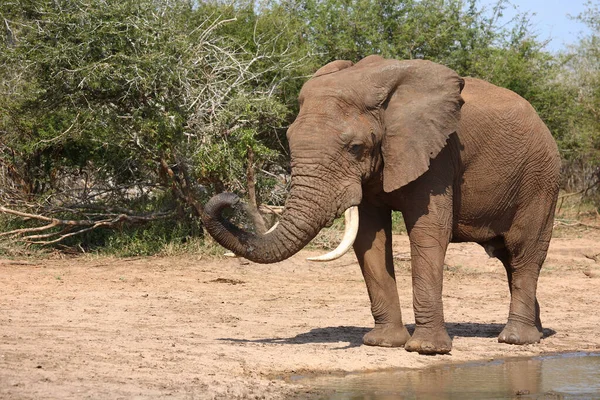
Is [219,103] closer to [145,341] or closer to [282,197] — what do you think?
[282,197]

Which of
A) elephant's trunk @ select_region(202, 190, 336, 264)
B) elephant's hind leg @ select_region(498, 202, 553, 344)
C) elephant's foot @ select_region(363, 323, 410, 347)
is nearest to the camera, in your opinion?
elephant's trunk @ select_region(202, 190, 336, 264)

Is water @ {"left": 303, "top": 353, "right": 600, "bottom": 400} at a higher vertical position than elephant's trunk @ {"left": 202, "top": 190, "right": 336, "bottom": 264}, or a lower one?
lower

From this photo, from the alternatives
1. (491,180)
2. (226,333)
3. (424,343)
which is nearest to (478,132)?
(491,180)

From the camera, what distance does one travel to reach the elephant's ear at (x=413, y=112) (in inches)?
270

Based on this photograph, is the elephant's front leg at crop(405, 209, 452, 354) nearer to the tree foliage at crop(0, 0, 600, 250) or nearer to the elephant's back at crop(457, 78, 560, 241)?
the elephant's back at crop(457, 78, 560, 241)

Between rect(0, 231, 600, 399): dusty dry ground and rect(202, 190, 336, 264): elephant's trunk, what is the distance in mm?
803

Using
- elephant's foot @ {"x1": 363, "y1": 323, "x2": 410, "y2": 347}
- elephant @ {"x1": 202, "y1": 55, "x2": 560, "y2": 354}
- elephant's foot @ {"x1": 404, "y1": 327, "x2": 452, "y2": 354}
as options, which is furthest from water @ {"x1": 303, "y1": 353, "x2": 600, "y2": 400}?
elephant's foot @ {"x1": 363, "y1": 323, "x2": 410, "y2": 347}

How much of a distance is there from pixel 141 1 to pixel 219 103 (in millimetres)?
1543

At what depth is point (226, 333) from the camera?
26.4 ft

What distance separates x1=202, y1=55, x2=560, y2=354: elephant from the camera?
6.53m

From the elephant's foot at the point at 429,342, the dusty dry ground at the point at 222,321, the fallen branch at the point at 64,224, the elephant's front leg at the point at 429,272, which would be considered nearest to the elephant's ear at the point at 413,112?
the elephant's front leg at the point at 429,272

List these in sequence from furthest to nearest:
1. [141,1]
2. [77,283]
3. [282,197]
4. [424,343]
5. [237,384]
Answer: [282,197] < [141,1] < [77,283] < [424,343] < [237,384]

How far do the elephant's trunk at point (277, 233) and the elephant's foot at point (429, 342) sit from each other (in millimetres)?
1354

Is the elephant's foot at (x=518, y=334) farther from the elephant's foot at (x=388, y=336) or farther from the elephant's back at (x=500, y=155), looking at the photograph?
the elephant's foot at (x=388, y=336)
